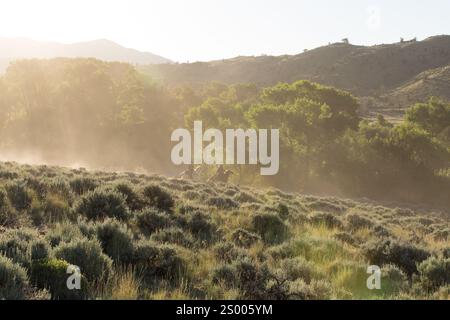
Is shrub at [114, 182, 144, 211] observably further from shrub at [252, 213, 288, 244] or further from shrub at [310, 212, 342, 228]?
shrub at [310, 212, 342, 228]

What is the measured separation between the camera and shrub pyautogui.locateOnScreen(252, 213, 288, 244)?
1284cm

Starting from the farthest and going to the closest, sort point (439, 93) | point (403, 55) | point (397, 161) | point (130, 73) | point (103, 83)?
point (403, 55)
point (439, 93)
point (130, 73)
point (103, 83)
point (397, 161)

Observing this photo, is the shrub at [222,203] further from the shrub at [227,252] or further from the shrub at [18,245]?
the shrub at [18,245]

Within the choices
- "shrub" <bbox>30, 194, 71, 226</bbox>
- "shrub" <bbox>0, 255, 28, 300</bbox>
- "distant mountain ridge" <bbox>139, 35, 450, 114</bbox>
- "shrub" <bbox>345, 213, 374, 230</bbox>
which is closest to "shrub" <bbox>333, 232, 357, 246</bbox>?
"shrub" <bbox>345, 213, 374, 230</bbox>

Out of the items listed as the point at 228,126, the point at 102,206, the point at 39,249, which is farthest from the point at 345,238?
the point at 228,126

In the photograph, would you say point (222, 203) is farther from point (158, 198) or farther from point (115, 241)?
point (115, 241)

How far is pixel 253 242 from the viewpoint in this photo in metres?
11.3

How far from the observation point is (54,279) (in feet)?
22.2

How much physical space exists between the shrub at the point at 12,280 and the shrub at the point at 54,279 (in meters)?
0.22

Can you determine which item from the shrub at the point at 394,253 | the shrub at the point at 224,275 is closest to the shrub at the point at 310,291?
the shrub at the point at 224,275
